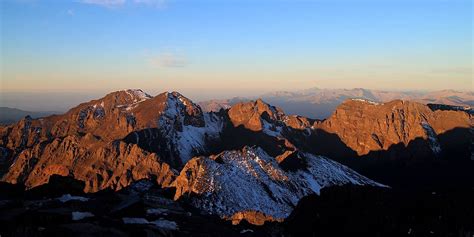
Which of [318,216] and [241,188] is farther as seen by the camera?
[241,188]

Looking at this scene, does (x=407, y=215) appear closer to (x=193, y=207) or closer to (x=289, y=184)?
(x=193, y=207)

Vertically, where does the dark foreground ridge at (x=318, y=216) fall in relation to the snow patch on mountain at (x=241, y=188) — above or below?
above

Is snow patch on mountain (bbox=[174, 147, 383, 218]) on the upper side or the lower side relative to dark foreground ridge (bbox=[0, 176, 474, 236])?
lower

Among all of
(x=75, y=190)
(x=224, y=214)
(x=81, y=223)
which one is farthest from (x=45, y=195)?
(x=224, y=214)

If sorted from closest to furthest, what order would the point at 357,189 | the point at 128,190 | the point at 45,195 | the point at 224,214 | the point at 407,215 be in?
the point at 407,215 → the point at 357,189 → the point at 45,195 → the point at 224,214 → the point at 128,190

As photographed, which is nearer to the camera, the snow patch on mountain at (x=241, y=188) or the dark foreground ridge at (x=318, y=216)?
the dark foreground ridge at (x=318, y=216)

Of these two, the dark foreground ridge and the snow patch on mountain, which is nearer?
the dark foreground ridge

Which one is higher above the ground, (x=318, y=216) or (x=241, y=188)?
(x=318, y=216)

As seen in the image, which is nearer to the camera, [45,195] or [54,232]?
[54,232]


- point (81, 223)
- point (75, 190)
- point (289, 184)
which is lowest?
point (289, 184)

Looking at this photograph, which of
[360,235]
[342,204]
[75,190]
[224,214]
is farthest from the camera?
[224,214]

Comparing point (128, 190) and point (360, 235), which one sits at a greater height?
point (360, 235)
